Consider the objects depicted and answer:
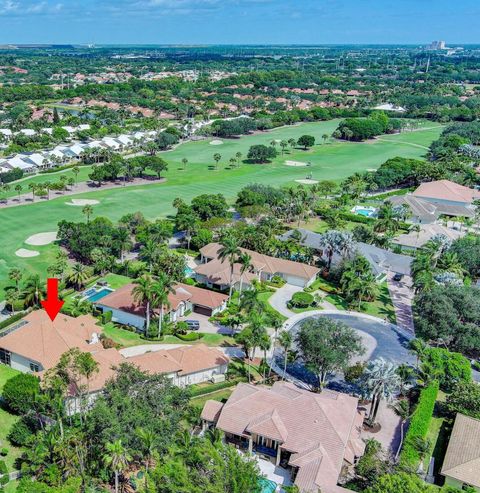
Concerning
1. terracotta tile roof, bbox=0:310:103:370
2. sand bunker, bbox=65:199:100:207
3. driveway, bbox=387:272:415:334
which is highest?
terracotta tile roof, bbox=0:310:103:370

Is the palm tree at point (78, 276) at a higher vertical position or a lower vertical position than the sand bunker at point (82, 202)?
higher

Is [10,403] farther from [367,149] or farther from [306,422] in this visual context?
[367,149]

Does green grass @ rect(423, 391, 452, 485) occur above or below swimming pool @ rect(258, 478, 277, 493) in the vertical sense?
below

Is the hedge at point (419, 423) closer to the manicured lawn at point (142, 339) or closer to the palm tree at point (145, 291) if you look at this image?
the manicured lawn at point (142, 339)

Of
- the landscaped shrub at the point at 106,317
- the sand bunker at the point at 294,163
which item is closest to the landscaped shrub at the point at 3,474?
the landscaped shrub at the point at 106,317

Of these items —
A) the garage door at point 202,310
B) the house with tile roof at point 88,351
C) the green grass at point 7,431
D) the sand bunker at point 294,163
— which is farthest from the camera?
the sand bunker at point 294,163

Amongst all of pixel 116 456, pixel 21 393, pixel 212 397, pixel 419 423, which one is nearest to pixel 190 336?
pixel 212 397

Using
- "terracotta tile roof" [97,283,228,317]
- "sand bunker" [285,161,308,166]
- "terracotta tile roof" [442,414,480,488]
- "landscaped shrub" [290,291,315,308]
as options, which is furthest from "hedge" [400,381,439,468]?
"sand bunker" [285,161,308,166]

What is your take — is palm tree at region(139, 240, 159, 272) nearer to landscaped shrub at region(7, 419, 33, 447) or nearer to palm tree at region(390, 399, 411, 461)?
landscaped shrub at region(7, 419, 33, 447)

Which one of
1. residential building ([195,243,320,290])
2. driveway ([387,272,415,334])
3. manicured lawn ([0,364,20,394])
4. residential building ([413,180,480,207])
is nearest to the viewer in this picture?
manicured lawn ([0,364,20,394])
